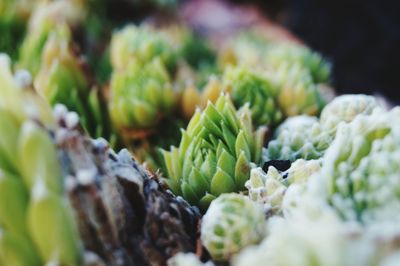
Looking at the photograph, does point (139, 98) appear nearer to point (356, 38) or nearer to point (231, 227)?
point (231, 227)

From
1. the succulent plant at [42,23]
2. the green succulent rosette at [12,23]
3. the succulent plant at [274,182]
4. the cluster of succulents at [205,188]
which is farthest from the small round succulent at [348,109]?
the green succulent rosette at [12,23]

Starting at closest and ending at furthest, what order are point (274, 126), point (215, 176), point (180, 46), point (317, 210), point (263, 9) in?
point (317, 210) → point (215, 176) → point (274, 126) → point (180, 46) → point (263, 9)

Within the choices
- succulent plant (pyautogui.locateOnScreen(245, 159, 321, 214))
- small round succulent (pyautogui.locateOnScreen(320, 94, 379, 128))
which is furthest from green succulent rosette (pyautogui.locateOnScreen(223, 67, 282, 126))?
succulent plant (pyautogui.locateOnScreen(245, 159, 321, 214))

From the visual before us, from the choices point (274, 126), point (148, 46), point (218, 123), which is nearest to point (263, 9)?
point (148, 46)

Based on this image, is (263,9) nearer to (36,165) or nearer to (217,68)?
(217,68)

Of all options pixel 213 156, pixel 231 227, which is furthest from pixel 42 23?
pixel 231 227

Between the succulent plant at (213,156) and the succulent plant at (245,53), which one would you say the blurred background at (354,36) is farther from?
the succulent plant at (213,156)
